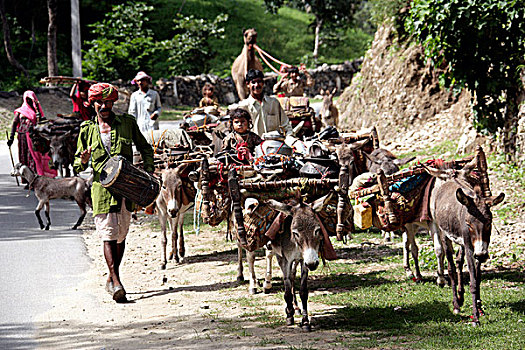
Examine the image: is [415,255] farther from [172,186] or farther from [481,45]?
[481,45]

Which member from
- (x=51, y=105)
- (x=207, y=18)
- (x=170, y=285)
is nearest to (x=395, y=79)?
(x=170, y=285)

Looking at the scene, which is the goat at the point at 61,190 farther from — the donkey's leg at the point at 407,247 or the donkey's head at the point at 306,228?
the donkey's head at the point at 306,228

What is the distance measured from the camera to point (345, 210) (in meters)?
7.61

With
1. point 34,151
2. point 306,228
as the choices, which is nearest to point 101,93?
point 306,228

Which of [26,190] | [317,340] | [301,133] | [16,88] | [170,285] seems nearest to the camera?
[317,340]

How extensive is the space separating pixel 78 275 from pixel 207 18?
33.5 meters

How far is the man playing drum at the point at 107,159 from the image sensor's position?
27.3 feet

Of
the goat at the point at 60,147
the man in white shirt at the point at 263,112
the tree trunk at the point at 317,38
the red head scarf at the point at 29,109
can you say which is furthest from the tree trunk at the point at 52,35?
the man in white shirt at the point at 263,112

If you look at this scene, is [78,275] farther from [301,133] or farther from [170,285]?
[301,133]

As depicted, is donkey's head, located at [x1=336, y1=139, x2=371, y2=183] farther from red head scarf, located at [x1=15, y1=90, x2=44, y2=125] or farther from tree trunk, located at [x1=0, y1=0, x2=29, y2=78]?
tree trunk, located at [x1=0, y1=0, x2=29, y2=78]

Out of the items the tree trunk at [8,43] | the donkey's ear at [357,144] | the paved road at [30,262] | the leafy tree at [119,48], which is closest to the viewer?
the paved road at [30,262]

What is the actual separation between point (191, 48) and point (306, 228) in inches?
1167

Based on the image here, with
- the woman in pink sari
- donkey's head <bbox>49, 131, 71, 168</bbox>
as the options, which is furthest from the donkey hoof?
the woman in pink sari

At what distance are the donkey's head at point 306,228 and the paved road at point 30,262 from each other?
2.94 meters
